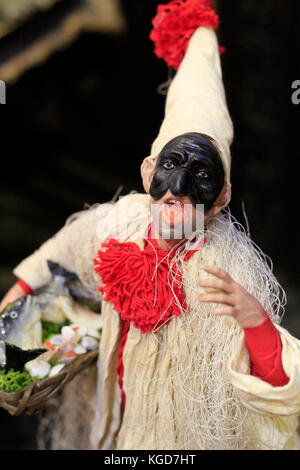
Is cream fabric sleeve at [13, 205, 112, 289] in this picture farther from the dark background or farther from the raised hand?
the raised hand

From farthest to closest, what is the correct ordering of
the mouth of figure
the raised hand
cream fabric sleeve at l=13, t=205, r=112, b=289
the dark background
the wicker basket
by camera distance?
the dark background
cream fabric sleeve at l=13, t=205, r=112, b=289
the wicker basket
the mouth of figure
the raised hand

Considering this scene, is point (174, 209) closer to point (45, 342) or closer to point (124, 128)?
point (45, 342)

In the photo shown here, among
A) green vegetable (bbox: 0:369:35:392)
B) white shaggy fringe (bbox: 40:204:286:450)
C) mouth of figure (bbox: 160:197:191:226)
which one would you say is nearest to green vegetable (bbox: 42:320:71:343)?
green vegetable (bbox: 0:369:35:392)

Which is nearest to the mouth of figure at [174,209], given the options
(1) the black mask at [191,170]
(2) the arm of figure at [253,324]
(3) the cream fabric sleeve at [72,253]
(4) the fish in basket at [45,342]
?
(1) the black mask at [191,170]

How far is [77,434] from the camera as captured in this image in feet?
4.00

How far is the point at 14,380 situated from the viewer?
97 centimetres

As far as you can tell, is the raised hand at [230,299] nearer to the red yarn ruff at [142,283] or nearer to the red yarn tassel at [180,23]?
the red yarn ruff at [142,283]

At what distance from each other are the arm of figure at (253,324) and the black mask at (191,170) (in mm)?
140

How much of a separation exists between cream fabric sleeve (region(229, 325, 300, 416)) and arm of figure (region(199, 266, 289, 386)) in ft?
0.04

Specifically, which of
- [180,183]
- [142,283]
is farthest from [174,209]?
[142,283]

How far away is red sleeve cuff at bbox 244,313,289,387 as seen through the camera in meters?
0.80

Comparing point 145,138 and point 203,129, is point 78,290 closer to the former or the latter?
point 145,138
